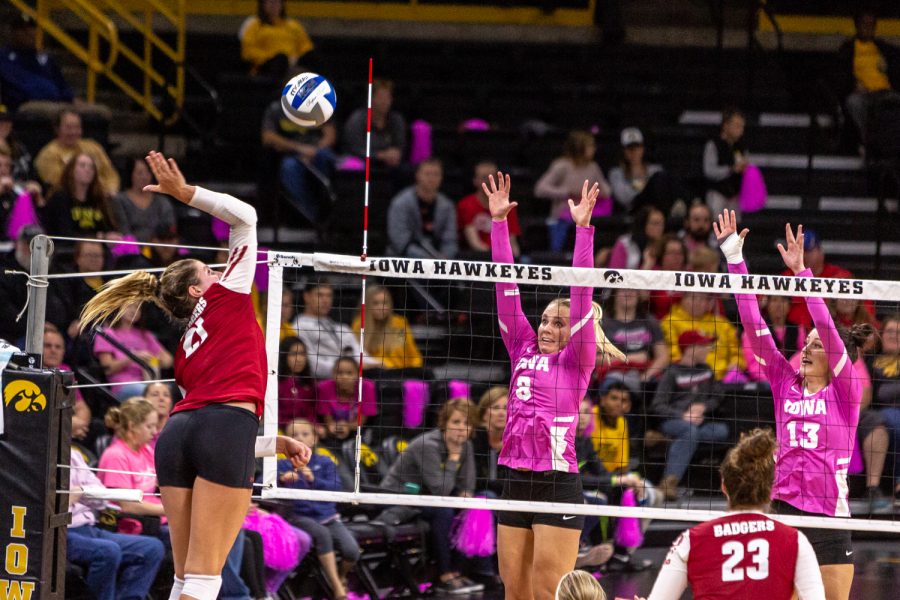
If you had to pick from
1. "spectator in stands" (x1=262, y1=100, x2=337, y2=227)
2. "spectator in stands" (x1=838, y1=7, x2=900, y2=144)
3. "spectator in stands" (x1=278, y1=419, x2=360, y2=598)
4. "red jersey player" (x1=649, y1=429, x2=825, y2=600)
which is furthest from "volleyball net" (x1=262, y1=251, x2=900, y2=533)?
"red jersey player" (x1=649, y1=429, x2=825, y2=600)

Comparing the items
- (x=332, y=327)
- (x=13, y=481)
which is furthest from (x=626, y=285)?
(x=332, y=327)

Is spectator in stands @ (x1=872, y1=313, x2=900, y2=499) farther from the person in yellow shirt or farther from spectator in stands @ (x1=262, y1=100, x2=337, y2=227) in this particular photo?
spectator in stands @ (x1=262, y1=100, x2=337, y2=227)

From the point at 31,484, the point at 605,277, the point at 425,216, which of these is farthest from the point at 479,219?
the point at 31,484

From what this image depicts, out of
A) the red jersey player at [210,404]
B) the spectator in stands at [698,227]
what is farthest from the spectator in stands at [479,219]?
the red jersey player at [210,404]

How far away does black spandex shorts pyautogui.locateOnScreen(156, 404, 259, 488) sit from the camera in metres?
5.22

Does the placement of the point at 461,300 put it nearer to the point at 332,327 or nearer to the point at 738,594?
the point at 332,327

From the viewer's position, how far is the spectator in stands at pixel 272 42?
41.8 feet

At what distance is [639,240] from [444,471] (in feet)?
10.2

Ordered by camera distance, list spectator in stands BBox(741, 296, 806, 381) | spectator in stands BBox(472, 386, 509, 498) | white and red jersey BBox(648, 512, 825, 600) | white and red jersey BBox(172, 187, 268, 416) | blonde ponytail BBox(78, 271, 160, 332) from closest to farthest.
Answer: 1. white and red jersey BBox(648, 512, 825, 600)
2. white and red jersey BBox(172, 187, 268, 416)
3. blonde ponytail BBox(78, 271, 160, 332)
4. spectator in stands BBox(472, 386, 509, 498)
5. spectator in stands BBox(741, 296, 806, 381)

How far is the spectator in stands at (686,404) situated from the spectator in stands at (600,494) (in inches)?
12.9

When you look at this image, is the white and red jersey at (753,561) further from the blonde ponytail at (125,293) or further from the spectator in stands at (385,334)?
the spectator in stands at (385,334)

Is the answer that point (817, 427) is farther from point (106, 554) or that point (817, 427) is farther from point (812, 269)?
point (812, 269)

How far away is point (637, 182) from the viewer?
12.1 m

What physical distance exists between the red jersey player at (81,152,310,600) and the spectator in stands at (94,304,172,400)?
11.3ft
